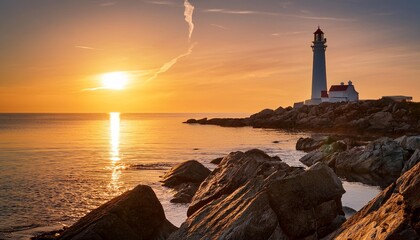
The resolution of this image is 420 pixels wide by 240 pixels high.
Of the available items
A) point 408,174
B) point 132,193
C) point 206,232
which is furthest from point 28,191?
point 408,174

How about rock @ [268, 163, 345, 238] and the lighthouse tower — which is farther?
the lighthouse tower

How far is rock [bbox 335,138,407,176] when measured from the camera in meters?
28.7

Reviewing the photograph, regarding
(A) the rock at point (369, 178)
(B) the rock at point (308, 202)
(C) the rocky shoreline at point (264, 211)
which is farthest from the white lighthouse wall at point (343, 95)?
(B) the rock at point (308, 202)

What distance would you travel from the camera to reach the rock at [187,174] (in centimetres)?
2495

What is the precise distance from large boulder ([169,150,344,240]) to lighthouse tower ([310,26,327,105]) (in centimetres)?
9671

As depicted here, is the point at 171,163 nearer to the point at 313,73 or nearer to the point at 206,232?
the point at 206,232

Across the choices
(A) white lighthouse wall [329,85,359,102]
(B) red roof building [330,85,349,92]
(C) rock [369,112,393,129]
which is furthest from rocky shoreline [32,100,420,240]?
(B) red roof building [330,85,349,92]

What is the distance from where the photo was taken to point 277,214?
1066cm

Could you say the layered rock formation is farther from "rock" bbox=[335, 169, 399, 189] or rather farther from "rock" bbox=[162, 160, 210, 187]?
"rock" bbox=[162, 160, 210, 187]

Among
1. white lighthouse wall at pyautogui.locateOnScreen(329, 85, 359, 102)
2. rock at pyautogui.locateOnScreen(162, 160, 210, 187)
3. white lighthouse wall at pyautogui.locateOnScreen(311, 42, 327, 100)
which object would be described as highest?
white lighthouse wall at pyautogui.locateOnScreen(311, 42, 327, 100)

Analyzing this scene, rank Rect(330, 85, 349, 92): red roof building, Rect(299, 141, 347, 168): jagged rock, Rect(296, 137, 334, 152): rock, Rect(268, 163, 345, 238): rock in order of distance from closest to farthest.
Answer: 1. Rect(268, 163, 345, 238): rock
2. Rect(299, 141, 347, 168): jagged rock
3. Rect(296, 137, 334, 152): rock
4. Rect(330, 85, 349, 92): red roof building

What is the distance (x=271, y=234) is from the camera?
10.4m

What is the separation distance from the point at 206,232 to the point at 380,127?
71375 mm

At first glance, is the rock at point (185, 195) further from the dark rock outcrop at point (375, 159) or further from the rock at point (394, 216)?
the dark rock outcrop at point (375, 159)
